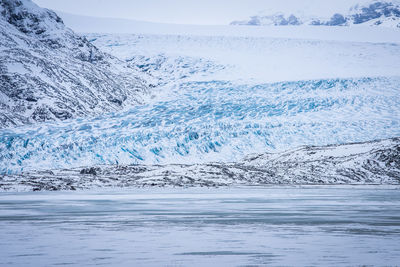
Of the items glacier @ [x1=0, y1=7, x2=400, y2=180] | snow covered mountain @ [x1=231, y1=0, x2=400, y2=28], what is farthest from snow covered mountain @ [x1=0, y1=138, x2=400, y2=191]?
snow covered mountain @ [x1=231, y1=0, x2=400, y2=28]

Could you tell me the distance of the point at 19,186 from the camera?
26812 millimetres

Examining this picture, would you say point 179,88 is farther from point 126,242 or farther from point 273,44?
point 126,242

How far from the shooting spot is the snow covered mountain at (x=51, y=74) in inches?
1583

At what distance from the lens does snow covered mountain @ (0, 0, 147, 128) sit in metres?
40.2

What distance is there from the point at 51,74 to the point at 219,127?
16902 millimetres

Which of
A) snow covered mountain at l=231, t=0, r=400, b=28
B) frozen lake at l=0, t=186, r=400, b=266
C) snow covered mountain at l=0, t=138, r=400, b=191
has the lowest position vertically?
snow covered mountain at l=0, t=138, r=400, b=191

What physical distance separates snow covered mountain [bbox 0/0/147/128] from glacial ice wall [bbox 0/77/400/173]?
6314 millimetres

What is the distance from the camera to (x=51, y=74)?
43156mm

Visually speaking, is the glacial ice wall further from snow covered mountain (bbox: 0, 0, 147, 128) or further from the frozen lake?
the frozen lake

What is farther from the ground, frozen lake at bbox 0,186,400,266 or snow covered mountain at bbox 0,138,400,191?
frozen lake at bbox 0,186,400,266

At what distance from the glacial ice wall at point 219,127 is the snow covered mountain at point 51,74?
6314mm

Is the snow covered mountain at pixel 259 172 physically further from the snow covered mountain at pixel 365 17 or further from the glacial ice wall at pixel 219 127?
the snow covered mountain at pixel 365 17

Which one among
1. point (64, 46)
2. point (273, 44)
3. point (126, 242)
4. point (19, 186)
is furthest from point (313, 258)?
point (64, 46)

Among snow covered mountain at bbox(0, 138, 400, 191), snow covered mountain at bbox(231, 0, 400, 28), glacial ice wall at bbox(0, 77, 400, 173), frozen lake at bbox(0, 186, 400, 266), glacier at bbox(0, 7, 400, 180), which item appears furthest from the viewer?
snow covered mountain at bbox(231, 0, 400, 28)
